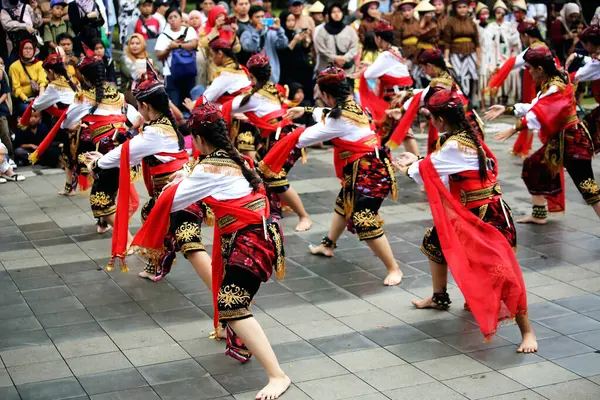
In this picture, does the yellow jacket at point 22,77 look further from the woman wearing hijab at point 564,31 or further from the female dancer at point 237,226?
the woman wearing hijab at point 564,31

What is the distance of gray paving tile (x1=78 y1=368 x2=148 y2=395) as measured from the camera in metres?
5.52

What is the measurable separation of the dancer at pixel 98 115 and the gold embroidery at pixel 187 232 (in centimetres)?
195

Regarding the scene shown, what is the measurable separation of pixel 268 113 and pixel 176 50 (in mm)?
4503

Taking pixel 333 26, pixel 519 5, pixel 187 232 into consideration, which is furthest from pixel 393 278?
pixel 519 5

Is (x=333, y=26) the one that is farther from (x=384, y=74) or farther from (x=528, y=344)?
(x=528, y=344)

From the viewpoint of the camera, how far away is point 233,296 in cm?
540

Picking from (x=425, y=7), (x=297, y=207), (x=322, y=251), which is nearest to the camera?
(x=322, y=251)

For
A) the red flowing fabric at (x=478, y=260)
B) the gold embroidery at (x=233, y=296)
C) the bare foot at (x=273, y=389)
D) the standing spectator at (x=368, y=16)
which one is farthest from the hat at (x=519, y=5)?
the bare foot at (x=273, y=389)

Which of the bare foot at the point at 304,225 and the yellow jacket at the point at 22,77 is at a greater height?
the yellow jacket at the point at 22,77

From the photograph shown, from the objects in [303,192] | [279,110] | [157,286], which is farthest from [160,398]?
[303,192]

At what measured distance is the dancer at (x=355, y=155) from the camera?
7.41 m

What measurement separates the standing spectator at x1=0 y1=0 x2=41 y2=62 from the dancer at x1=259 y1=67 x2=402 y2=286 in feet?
21.4

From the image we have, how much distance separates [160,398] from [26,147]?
773 cm

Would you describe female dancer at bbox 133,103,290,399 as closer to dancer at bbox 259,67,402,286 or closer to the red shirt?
dancer at bbox 259,67,402,286
